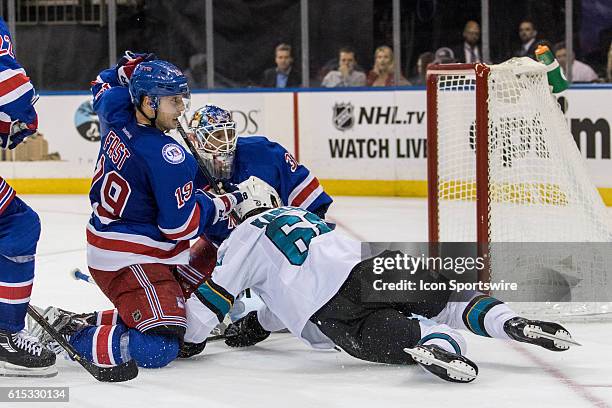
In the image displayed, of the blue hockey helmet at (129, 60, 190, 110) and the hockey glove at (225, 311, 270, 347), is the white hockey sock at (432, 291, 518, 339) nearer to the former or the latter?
the hockey glove at (225, 311, 270, 347)

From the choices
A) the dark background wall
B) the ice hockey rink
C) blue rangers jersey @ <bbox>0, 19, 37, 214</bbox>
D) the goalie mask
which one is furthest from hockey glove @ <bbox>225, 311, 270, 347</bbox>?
the dark background wall

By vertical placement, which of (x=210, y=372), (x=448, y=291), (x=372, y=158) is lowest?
(x=210, y=372)

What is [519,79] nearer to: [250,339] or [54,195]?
[250,339]

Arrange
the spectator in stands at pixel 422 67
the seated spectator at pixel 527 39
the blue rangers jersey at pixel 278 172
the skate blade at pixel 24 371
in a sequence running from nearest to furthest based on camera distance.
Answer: the skate blade at pixel 24 371 → the blue rangers jersey at pixel 278 172 → the seated spectator at pixel 527 39 → the spectator in stands at pixel 422 67

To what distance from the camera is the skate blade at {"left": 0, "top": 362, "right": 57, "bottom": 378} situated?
10.1ft

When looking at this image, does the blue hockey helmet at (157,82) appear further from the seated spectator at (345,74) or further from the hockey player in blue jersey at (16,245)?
the seated spectator at (345,74)

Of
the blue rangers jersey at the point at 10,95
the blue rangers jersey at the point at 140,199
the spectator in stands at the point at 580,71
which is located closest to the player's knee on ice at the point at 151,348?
the blue rangers jersey at the point at 140,199

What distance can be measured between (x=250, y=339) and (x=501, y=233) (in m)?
1.00

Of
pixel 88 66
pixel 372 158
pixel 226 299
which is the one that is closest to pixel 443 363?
pixel 226 299

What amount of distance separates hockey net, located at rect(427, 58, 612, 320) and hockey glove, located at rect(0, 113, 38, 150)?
141cm

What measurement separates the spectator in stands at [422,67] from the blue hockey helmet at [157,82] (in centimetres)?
A: 483

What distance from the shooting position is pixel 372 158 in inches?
301

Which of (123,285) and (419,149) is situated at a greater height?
(419,149)

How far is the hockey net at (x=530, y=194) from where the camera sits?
12.6ft
